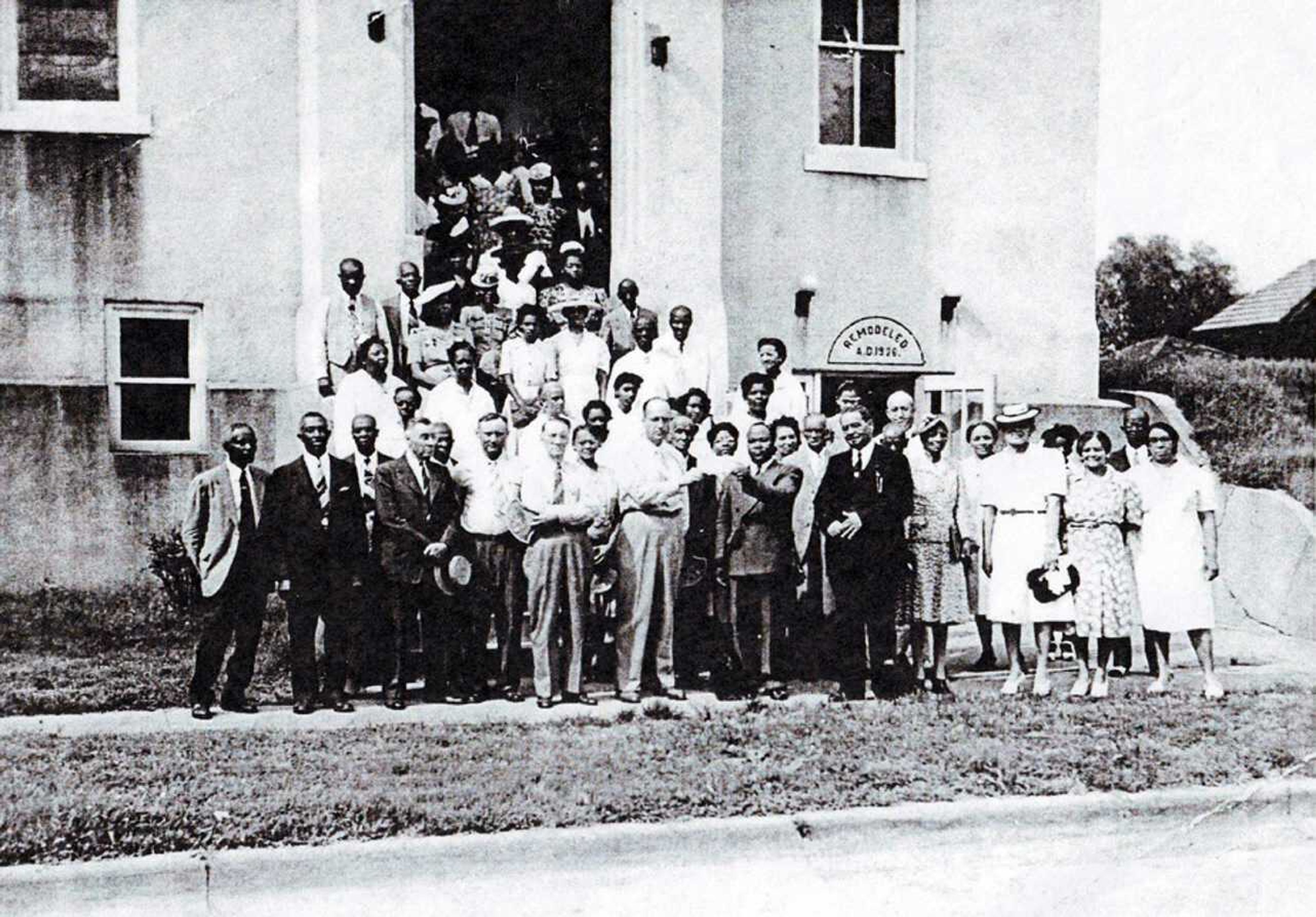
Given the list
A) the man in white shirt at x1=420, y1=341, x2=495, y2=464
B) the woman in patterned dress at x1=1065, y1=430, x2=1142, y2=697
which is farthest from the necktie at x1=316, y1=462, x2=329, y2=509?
the woman in patterned dress at x1=1065, y1=430, x2=1142, y2=697

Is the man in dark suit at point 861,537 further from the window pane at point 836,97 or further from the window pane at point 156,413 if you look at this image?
the window pane at point 156,413

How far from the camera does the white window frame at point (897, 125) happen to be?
10.3 metres

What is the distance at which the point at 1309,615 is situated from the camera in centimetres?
868

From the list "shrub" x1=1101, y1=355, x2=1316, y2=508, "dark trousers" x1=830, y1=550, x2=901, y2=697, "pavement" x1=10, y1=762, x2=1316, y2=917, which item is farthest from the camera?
"shrub" x1=1101, y1=355, x2=1316, y2=508

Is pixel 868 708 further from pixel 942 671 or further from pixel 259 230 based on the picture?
pixel 259 230

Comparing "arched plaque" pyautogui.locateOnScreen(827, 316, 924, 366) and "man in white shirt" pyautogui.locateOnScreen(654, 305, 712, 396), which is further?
"arched plaque" pyautogui.locateOnScreen(827, 316, 924, 366)

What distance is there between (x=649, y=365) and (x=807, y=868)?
391 cm

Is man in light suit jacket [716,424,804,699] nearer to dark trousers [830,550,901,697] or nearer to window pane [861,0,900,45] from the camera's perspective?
dark trousers [830,550,901,697]

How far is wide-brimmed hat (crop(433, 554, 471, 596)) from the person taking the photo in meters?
7.36

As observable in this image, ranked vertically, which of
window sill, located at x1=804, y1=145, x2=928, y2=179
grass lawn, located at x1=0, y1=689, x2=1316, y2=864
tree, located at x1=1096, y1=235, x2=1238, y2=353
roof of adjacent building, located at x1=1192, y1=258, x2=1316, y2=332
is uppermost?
window sill, located at x1=804, y1=145, x2=928, y2=179

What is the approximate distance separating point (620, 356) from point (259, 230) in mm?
2351

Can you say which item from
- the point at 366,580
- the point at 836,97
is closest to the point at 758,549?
the point at 366,580

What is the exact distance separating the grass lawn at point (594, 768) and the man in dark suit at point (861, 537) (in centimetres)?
37

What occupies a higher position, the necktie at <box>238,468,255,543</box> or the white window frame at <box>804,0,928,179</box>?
the white window frame at <box>804,0,928,179</box>
